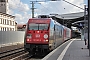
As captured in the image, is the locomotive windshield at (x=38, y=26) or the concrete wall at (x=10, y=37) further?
the concrete wall at (x=10, y=37)

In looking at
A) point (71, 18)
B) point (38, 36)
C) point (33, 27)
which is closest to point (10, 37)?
point (33, 27)

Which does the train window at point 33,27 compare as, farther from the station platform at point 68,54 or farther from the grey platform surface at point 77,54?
the grey platform surface at point 77,54

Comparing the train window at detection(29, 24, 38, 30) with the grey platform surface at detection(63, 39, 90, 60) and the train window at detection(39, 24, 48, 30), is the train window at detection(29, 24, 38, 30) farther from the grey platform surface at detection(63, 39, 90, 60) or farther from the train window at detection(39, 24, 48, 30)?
the grey platform surface at detection(63, 39, 90, 60)

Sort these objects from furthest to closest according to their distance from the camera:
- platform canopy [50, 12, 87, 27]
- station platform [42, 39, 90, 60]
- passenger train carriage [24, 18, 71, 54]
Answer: platform canopy [50, 12, 87, 27] → passenger train carriage [24, 18, 71, 54] → station platform [42, 39, 90, 60]

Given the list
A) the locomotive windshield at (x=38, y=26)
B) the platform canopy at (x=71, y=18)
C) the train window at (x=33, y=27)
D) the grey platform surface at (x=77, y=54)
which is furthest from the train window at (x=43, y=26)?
the platform canopy at (x=71, y=18)

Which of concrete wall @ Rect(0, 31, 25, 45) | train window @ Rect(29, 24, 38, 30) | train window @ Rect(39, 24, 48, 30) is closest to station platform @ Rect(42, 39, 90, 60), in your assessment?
train window @ Rect(39, 24, 48, 30)

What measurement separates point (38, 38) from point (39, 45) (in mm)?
598

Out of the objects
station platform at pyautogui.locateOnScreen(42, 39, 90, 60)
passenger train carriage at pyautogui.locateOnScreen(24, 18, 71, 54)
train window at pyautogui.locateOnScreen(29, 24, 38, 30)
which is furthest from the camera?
train window at pyautogui.locateOnScreen(29, 24, 38, 30)

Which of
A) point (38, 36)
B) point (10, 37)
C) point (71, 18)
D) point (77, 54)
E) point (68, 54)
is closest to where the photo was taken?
point (68, 54)

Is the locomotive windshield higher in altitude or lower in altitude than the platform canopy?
lower

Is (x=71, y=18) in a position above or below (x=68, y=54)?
above

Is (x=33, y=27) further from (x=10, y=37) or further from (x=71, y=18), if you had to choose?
(x=71, y=18)

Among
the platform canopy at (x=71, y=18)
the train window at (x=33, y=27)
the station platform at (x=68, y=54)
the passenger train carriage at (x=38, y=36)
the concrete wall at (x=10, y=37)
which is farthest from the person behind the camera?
the platform canopy at (x=71, y=18)

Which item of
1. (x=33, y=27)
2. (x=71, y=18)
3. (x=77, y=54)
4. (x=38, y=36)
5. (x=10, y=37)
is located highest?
(x=71, y=18)
